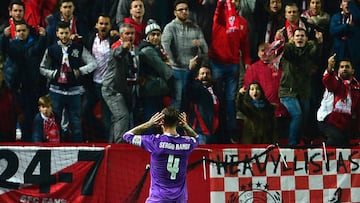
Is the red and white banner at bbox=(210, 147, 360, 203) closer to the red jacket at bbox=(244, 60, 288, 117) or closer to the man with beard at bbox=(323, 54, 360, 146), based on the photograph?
the man with beard at bbox=(323, 54, 360, 146)

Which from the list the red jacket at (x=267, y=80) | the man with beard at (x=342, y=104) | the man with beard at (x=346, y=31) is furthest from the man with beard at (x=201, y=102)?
the man with beard at (x=346, y=31)

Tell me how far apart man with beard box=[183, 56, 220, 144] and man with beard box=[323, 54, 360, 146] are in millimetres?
1692

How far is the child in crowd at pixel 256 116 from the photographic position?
13.5m

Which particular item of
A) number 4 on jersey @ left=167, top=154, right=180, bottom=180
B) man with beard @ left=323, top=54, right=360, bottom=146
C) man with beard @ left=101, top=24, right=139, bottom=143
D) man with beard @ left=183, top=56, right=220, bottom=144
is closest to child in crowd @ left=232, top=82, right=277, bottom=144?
man with beard @ left=183, top=56, right=220, bottom=144

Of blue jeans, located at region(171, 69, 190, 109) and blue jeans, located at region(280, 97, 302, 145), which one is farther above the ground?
blue jeans, located at region(171, 69, 190, 109)

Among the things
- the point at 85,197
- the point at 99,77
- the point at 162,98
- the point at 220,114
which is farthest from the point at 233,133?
the point at 85,197

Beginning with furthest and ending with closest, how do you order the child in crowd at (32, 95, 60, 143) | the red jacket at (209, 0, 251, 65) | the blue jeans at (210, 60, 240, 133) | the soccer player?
the red jacket at (209, 0, 251, 65), the blue jeans at (210, 60, 240, 133), the child in crowd at (32, 95, 60, 143), the soccer player

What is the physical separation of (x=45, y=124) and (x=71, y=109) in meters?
0.45

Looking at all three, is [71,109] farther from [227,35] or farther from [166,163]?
[166,163]

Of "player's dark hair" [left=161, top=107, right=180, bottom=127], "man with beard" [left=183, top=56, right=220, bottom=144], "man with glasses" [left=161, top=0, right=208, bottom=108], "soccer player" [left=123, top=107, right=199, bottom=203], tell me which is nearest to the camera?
"player's dark hair" [left=161, top=107, right=180, bottom=127]

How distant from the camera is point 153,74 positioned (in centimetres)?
1374

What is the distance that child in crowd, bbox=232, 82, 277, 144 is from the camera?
1345 centimetres

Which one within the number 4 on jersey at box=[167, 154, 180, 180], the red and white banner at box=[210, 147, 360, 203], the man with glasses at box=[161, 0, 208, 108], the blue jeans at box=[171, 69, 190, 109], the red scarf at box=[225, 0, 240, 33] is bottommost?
the red and white banner at box=[210, 147, 360, 203]

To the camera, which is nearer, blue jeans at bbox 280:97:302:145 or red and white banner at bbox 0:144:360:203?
red and white banner at bbox 0:144:360:203
